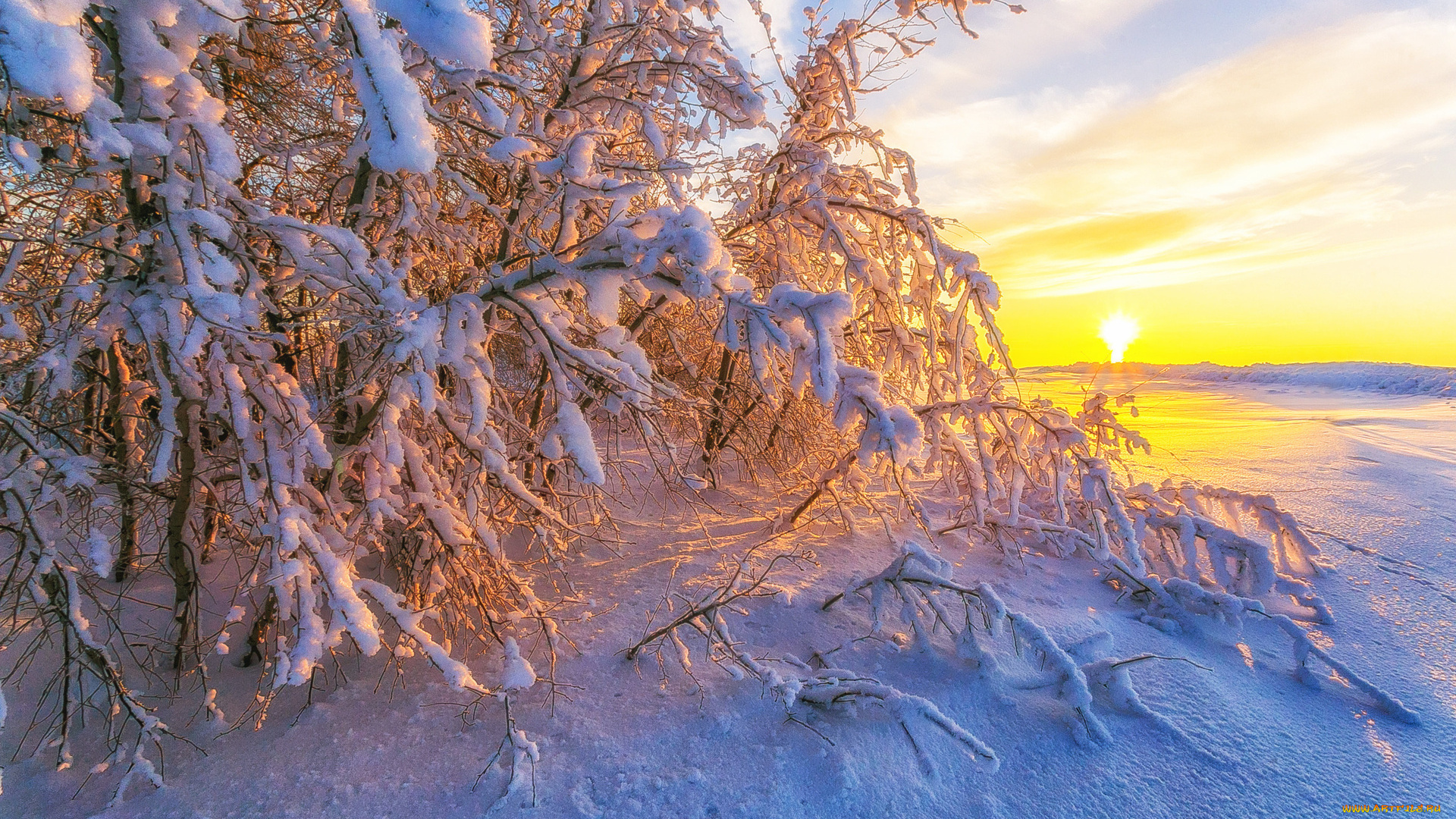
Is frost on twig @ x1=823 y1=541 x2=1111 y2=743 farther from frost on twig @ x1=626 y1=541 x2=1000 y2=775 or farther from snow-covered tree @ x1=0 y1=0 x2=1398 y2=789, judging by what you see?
frost on twig @ x1=626 y1=541 x2=1000 y2=775

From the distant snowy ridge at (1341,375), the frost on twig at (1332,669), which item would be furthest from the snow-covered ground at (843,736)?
the distant snowy ridge at (1341,375)

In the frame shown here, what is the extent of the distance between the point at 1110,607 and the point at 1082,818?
1395 mm

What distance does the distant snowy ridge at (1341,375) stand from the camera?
13469 millimetres

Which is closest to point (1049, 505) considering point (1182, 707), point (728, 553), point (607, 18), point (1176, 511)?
point (1176, 511)

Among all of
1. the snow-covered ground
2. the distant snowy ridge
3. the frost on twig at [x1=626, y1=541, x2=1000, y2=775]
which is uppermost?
the distant snowy ridge

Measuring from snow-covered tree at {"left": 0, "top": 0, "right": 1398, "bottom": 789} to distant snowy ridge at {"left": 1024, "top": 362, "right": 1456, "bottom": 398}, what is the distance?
1155 centimetres

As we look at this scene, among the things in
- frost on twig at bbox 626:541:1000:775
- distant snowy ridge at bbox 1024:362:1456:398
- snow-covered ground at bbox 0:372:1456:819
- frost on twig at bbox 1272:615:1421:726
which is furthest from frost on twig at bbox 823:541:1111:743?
distant snowy ridge at bbox 1024:362:1456:398

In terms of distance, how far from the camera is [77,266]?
5.85ft

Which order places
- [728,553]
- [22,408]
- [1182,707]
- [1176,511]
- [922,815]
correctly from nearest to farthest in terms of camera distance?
[922,815], [22,408], [1182,707], [728,553], [1176,511]

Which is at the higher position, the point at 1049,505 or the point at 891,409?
the point at 891,409

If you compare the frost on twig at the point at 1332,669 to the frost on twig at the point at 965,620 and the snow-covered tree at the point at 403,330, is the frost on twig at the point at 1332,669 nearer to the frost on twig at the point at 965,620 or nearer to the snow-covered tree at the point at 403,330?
the snow-covered tree at the point at 403,330

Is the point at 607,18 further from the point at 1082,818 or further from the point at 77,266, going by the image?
the point at 1082,818

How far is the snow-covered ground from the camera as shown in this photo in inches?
63.1

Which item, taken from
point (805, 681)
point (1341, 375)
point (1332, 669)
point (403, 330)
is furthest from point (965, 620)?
point (1341, 375)
